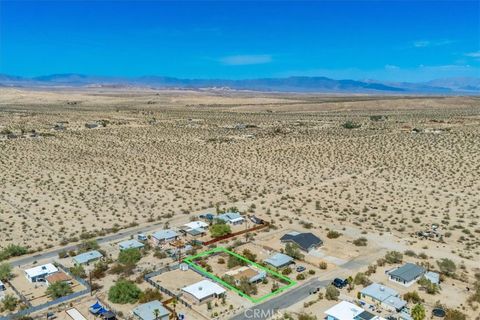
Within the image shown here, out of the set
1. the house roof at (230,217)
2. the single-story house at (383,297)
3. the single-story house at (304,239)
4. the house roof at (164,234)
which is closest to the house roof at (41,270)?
the house roof at (164,234)

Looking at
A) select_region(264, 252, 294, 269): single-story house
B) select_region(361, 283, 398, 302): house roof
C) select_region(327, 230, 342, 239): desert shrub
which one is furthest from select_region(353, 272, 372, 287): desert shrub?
select_region(327, 230, 342, 239): desert shrub

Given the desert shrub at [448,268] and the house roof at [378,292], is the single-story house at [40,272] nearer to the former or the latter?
the house roof at [378,292]

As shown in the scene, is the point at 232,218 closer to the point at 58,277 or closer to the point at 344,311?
the point at 58,277

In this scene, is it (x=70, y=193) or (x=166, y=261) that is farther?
(x=70, y=193)

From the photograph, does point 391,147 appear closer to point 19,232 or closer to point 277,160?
point 277,160

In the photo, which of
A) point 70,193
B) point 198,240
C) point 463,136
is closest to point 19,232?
point 70,193

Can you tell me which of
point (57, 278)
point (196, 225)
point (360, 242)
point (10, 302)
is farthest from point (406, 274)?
point (10, 302)
